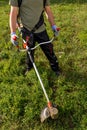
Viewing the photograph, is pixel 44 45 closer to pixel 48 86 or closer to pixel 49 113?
pixel 48 86

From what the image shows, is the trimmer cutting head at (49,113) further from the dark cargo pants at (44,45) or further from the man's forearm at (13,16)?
the man's forearm at (13,16)

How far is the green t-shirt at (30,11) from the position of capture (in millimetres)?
5129

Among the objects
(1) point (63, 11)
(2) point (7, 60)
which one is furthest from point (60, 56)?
(1) point (63, 11)

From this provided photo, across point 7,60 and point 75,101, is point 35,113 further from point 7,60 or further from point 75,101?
point 7,60

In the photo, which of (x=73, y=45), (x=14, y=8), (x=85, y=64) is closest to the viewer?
(x=14, y=8)

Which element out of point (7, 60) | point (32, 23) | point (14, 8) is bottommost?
point (7, 60)

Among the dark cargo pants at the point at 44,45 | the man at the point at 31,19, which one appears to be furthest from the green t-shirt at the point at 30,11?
the dark cargo pants at the point at 44,45

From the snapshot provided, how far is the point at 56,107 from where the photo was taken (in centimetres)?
530

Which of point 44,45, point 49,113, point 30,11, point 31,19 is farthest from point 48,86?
point 30,11

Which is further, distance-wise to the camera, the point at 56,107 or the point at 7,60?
the point at 7,60

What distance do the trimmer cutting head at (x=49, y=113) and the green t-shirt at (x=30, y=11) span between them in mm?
1575

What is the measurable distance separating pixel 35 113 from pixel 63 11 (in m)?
4.35

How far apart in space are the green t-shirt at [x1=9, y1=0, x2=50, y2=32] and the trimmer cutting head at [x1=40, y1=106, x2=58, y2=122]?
1575 mm

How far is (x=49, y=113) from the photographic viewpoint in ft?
16.6
